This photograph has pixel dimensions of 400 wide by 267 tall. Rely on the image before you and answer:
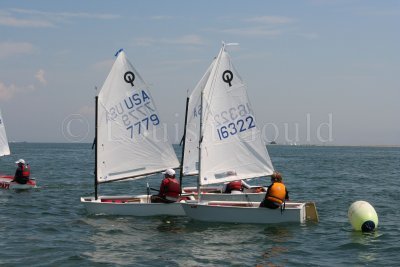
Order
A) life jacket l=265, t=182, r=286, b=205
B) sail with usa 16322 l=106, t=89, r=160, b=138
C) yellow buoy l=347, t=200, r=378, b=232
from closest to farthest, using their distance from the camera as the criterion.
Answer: yellow buoy l=347, t=200, r=378, b=232 → life jacket l=265, t=182, r=286, b=205 → sail with usa 16322 l=106, t=89, r=160, b=138

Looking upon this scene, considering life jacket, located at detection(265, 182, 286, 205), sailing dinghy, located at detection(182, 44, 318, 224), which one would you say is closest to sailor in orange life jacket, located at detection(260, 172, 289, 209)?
life jacket, located at detection(265, 182, 286, 205)

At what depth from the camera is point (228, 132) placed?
820 inches

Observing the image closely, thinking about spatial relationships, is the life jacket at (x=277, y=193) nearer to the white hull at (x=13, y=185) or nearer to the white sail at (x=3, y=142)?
the white hull at (x=13, y=185)

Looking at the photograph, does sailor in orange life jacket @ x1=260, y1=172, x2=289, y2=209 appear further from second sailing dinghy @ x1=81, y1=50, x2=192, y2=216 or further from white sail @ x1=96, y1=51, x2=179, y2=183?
white sail @ x1=96, y1=51, x2=179, y2=183

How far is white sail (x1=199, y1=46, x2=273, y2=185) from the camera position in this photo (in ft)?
66.7

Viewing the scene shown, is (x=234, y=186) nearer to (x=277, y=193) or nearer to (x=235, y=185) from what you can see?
(x=235, y=185)

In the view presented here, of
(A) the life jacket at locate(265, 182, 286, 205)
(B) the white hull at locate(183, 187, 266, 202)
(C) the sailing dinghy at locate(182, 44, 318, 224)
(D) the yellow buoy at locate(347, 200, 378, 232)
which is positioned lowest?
(D) the yellow buoy at locate(347, 200, 378, 232)

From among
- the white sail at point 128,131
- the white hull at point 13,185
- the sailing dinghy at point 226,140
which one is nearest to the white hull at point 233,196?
the sailing dinghy at point 226,140

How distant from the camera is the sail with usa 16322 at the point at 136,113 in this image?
69.3 feet

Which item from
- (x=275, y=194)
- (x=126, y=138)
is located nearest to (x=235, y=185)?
(x=275, y=194)

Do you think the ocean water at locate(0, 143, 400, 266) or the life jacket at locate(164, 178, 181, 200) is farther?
the life jacket at locate(164, 178, 181, 200)

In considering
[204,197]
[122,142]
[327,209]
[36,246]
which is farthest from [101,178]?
[327,209]

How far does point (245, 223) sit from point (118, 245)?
4.71 meters

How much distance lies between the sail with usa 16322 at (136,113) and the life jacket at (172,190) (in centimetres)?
284
